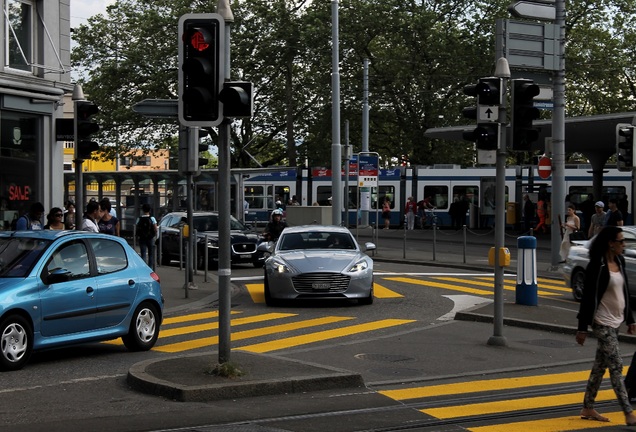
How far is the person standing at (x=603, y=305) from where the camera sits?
9.02 m

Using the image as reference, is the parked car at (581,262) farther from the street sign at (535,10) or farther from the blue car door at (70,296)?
the blue car door at (70,296)

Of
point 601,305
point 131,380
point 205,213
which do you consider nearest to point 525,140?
point 601,305

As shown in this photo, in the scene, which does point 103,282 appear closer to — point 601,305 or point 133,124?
point 601,305

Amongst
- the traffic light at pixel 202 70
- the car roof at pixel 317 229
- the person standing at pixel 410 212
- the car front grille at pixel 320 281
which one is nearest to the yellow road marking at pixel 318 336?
the car front grille at pixel 320 281

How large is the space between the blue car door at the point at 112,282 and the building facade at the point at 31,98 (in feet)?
32.7

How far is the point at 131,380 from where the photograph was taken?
10562 mm

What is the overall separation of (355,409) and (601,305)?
237cm

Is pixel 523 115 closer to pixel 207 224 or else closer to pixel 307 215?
pixel 207 224

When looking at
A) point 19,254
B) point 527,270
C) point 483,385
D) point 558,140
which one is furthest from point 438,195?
point 483,385

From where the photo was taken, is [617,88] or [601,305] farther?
[617,88]

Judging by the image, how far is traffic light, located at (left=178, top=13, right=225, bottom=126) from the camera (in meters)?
10.1

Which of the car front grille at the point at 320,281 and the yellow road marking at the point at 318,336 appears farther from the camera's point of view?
the car front grille at the point at 320,281

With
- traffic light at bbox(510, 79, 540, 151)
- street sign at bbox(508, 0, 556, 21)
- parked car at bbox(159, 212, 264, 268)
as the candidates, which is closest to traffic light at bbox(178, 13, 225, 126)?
traffic light at bbox(510, 79, 540, 151)

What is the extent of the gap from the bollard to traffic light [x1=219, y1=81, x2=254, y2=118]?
29.0 feet
